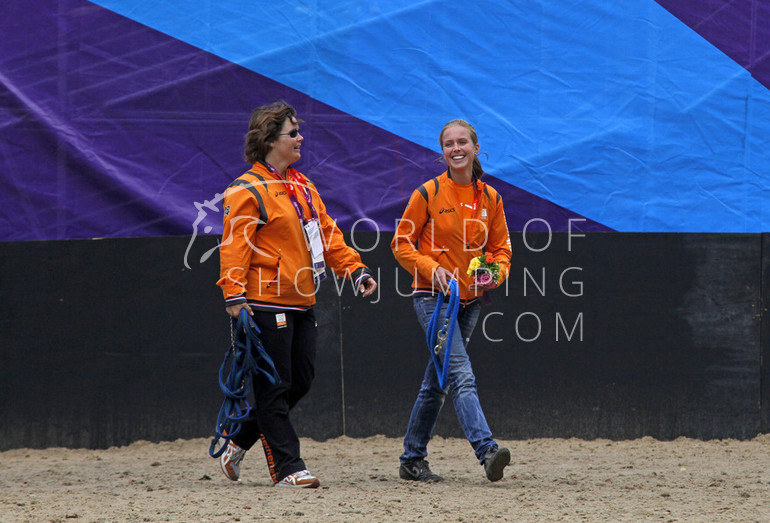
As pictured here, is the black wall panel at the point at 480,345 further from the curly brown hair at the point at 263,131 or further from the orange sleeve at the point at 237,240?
the orange sleeve at the point at 237,240

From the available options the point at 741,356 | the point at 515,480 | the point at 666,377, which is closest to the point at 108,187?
the point at 515,480

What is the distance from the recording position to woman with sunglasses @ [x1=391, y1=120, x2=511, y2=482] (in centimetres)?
445

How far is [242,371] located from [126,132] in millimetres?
2121

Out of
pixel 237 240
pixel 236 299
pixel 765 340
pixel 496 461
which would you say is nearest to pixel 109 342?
pixel 236 299

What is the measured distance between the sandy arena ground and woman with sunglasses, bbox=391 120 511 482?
0.41m

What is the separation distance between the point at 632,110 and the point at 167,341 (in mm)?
3475

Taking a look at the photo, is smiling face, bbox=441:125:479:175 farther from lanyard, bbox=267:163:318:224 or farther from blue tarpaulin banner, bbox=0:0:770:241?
blue tarpaulin banner, bbox=0:0:770:241

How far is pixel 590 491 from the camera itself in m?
4.31

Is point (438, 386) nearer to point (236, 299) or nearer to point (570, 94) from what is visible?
point (236, 299)

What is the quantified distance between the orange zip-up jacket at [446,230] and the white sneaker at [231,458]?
47.8 inches

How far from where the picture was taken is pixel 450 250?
14.9 feet

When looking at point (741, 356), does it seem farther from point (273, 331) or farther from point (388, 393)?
point (273, 331)

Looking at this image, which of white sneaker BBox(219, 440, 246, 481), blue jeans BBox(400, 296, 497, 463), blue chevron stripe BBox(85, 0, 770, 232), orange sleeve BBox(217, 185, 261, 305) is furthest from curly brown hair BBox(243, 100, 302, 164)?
blue chevron stripe BBox(85, 0, 770, 232)

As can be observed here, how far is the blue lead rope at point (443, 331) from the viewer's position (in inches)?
173
